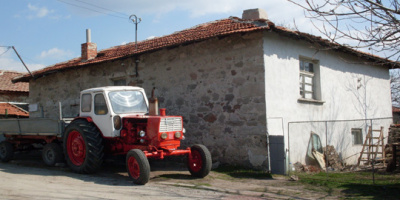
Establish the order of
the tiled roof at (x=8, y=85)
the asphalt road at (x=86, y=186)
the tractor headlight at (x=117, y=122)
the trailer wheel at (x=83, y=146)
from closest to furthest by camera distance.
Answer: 1. the asphalt road at (x=86, y=186)
2. the trailer wheel at (x=83, y=146)
3. the tractor headlight at (x=117, y=122)
4. the tiled roof at (x=8, y=85)

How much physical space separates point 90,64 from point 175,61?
145 inches

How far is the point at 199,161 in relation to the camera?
8164 mm

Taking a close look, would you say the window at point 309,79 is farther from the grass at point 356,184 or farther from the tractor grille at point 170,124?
the tractor grille at point 170,124

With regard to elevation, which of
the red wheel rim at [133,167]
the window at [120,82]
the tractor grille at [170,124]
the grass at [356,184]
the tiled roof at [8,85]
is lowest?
the grass at [356,184]

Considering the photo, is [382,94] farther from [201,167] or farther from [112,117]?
[112,117]

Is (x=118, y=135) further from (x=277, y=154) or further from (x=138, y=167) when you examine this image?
(x=277, y=154)

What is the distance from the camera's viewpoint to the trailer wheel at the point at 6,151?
10.7 m

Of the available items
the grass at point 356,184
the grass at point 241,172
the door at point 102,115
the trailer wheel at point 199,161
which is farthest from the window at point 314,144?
the door at point 102,115

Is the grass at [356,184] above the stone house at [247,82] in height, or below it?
below

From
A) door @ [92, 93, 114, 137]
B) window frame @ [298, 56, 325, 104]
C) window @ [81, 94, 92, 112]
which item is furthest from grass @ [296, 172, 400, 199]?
window @ [81, 94, 92, 112]

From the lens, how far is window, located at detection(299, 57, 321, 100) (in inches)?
422

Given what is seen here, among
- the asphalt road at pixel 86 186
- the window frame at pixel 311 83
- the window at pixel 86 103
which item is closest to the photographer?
the asphalt road at pixel 86 186

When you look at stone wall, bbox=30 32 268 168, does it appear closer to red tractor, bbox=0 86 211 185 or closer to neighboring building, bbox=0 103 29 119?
red tractor, bbox=0 86 211 185

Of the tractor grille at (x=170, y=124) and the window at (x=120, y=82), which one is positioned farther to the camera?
the window at (x=120, y=82)
